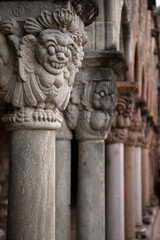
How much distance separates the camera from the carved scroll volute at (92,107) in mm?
5402

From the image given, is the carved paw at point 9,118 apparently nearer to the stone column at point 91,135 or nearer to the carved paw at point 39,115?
the carved paw at point 39,115

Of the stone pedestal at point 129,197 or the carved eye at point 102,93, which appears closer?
the carved eye at point 102,93

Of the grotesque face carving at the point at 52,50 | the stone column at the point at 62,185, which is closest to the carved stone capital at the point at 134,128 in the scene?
the stone column at the point at 62,185

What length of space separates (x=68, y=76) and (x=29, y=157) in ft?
2.43

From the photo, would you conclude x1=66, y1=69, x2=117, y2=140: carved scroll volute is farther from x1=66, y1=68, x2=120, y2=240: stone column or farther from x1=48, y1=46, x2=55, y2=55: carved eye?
x1=48, y1=46, x2=55, y2=55: carved eye

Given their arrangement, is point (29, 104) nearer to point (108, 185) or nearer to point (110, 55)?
Answer: point (110, 55)

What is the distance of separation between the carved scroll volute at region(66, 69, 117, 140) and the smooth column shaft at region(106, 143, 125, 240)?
7.07 ft

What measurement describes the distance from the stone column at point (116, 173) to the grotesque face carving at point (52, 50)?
4406 mm

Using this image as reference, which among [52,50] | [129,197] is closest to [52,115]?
[52,50]

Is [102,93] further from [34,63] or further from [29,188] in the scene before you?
[29,188]

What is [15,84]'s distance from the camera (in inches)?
A: 133

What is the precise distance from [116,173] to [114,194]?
1.23 ft

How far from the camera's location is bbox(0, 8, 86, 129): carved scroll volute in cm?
333

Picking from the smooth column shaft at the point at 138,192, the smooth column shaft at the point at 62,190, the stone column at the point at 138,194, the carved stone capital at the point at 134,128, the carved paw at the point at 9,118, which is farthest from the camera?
the smooth column shaft at the point at 138,192
